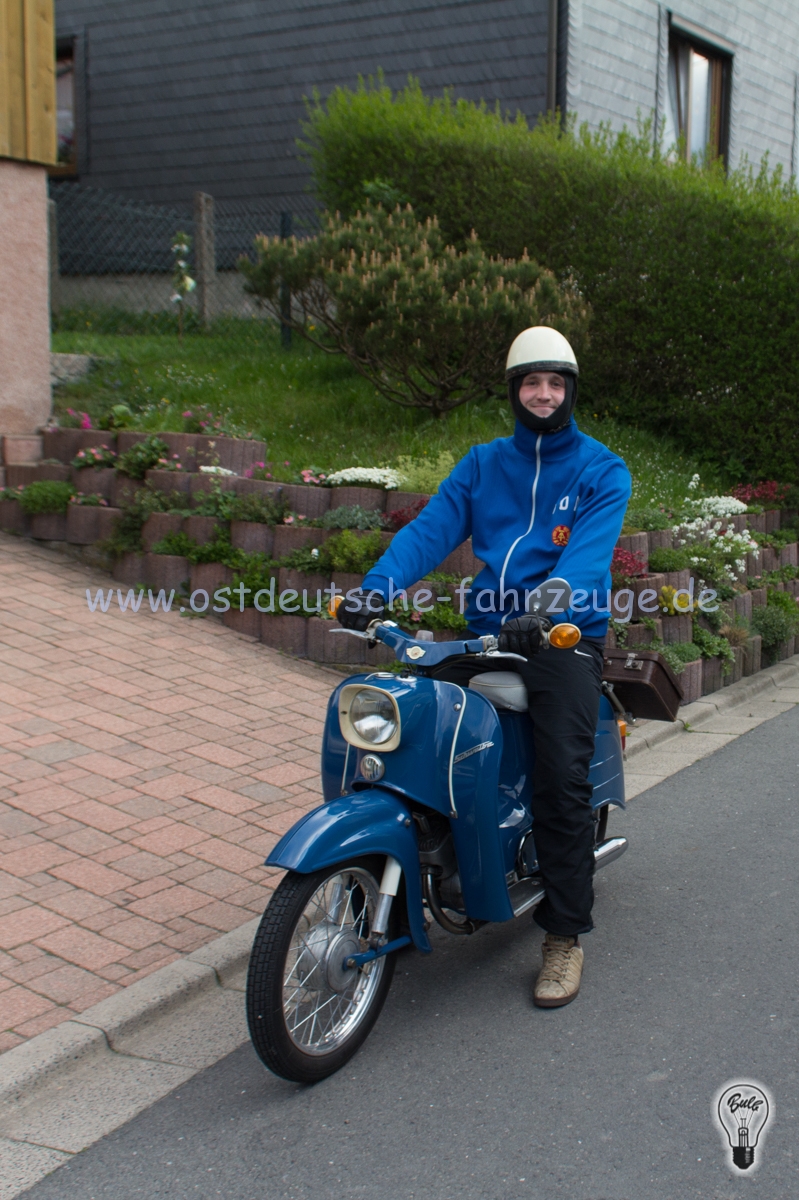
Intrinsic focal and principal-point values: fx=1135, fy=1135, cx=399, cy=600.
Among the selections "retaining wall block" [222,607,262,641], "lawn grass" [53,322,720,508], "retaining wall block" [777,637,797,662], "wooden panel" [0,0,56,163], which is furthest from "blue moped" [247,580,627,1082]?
"wooden panel" [0,0,56,163]

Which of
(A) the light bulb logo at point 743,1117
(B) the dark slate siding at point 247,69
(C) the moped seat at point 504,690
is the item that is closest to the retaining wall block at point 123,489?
(C) the moped seat at point 504,690

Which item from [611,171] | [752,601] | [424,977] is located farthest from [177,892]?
[611,171]

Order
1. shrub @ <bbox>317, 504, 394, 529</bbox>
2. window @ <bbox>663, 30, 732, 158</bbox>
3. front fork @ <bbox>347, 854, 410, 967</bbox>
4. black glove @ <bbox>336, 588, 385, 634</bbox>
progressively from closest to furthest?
front fork @ <bbox>347, 854, 410, 967</bbox> < black glove @ <bbox>336, 588, 385, 634</bbox> < shrub @ <bbox>317, 504, 394, 529</bbox> < window @ <bbox>663, 30, 732, 158</bbox>

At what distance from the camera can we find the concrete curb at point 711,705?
654 centimetres

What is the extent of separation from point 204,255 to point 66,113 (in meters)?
6.64

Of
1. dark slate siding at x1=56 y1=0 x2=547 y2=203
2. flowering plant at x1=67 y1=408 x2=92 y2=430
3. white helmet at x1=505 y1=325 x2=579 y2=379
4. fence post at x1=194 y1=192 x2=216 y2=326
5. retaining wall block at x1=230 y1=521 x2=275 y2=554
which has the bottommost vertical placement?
retaining wall block at x1=230 y1=521 x2=275 y2=554

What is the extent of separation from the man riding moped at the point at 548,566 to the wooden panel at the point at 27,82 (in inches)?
264

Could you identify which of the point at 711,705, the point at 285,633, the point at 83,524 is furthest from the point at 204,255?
the point at 711,705

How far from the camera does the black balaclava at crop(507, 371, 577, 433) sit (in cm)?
375

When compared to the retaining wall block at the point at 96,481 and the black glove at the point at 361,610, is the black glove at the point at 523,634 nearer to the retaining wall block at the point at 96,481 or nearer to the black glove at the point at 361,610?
the black glove at the point at 361,610

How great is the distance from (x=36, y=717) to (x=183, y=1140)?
3.20 m

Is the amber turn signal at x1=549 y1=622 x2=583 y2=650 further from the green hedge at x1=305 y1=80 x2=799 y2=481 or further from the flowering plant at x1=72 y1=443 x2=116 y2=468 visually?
the green hedge at x1=305 y1=80 x2=799 y2=481

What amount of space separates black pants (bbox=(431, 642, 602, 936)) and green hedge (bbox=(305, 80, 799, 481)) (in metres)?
7.09

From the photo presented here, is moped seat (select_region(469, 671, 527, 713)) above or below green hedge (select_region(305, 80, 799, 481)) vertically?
below
